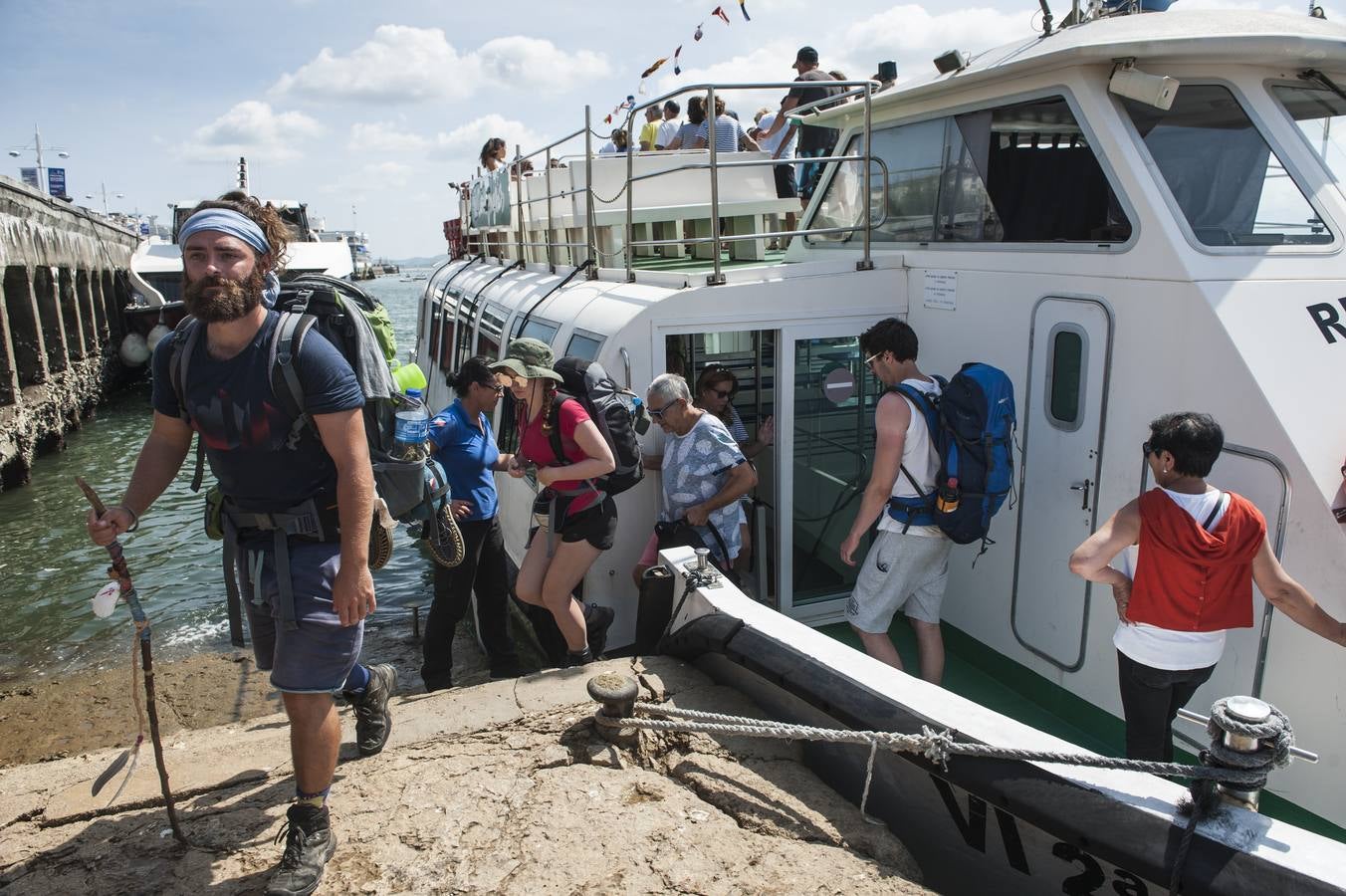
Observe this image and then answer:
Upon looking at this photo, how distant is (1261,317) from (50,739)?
7.25m

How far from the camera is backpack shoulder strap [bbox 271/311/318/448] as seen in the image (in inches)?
103

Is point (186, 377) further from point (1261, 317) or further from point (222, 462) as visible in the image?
point (1261, 317)

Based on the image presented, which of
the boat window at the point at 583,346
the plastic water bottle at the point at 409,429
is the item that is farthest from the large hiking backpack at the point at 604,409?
the plastic water bottle at the point at 409,429

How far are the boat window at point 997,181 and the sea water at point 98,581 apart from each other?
4.37 m

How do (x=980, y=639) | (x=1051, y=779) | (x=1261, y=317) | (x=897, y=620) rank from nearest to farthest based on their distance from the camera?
(x=1051, y=779), (x=1261, y=317), (x=980, y=639), (x=897, y=620)

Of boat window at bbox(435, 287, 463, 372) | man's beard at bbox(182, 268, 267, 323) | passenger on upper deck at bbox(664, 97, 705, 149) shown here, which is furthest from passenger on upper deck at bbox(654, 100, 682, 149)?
man's beard at bbox(182, 268, 267, 323)

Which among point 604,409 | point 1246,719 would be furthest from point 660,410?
point 1246,719

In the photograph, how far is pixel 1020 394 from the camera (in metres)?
4.18

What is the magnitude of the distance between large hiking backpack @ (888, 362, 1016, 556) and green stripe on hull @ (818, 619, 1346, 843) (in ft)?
2.76

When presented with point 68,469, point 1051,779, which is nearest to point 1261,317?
point 1051,779

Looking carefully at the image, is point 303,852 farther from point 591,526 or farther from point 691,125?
point 691,125

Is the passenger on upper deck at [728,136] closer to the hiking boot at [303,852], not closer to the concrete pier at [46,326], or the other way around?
the hiking boot at [303,852]

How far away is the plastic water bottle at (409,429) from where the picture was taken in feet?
10.4

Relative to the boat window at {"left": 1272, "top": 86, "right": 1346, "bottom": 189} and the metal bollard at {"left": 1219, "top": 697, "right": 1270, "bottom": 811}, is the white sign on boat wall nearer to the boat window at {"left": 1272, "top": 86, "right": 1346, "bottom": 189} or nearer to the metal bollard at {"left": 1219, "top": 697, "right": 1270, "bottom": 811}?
the boat window at {"left": 1272, "top": 86, "right": 1346, "bottom": 189}
